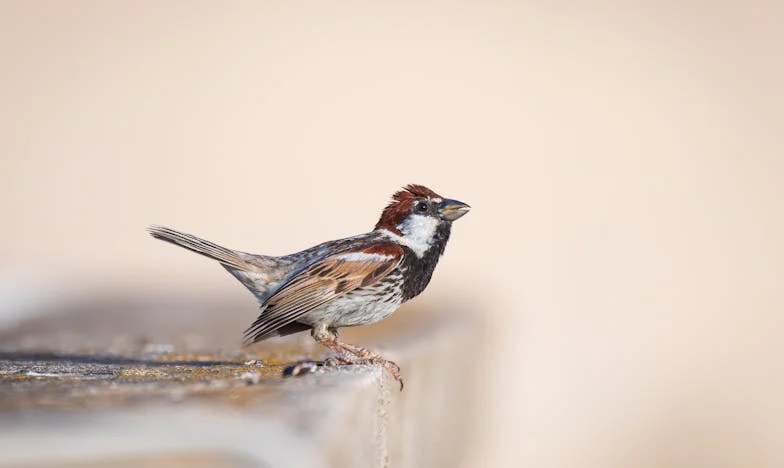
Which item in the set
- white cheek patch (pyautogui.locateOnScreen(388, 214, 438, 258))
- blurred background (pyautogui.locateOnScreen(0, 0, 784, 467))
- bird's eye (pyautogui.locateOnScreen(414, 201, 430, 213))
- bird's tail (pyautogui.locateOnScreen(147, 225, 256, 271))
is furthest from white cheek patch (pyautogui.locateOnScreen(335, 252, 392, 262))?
blurred background (pyautogui.locateOnScreen(0, 0, 784, 467))

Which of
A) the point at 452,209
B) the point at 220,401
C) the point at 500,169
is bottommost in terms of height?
the point at 220,401

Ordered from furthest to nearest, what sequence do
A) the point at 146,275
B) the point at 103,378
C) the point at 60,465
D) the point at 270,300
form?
the point at 146,275
the point at 270,300
the point at 103,378
the point at 60,465

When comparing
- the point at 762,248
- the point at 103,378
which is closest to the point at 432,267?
the point at 103,378

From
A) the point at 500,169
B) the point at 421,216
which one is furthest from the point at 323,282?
the point at 500,169

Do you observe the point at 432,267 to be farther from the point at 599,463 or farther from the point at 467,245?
the point at 467,245

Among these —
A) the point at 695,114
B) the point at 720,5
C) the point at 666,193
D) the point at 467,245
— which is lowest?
the point at 467,245

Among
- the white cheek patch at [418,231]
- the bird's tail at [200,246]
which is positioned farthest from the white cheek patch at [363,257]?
the bird's tail at [200,246]

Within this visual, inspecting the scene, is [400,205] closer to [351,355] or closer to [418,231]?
[418,231]

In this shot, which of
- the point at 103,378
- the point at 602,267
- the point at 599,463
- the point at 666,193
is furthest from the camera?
the point at 666,193
